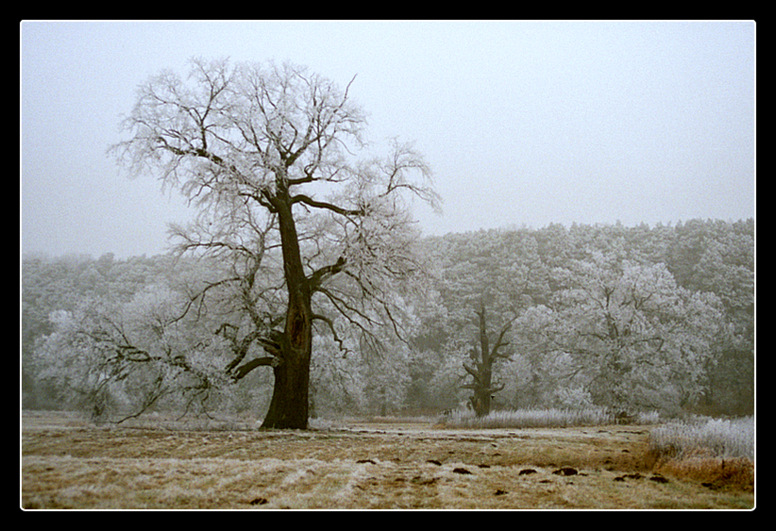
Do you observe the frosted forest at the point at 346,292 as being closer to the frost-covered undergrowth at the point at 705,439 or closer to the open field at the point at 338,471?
the frost-covered undergrowth at the point at 705,439

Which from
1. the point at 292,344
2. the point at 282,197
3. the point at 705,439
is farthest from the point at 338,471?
the point at 705,439

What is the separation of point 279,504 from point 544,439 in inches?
85.2

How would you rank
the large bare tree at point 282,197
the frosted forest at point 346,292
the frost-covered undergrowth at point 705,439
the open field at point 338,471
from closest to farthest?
the open field at point 338,471 < the frost-covered undergrowth at point 705,439 < the frosted forest at point 346,292 < the large bare tree at point 282,197

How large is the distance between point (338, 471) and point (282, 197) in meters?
2.33

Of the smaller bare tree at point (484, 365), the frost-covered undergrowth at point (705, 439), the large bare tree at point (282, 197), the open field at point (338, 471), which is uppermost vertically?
the large bare tree at point (282, 197)

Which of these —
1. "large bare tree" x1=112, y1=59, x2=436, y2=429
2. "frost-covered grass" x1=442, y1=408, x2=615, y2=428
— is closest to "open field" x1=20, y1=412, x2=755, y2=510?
"frost-covered grass" x1=442, y1=408, x2=615, y2=428

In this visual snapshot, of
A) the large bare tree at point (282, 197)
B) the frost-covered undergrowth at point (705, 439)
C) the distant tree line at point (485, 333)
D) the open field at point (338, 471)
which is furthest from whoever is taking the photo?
the large bare tree at point (282, 197)

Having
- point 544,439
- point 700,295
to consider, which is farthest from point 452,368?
point 700,295

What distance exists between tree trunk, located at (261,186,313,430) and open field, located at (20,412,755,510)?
259 millimetres

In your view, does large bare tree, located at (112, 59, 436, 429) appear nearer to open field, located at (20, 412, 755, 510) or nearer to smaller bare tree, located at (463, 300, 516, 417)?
open field, located at (20, 412, 755, 510)

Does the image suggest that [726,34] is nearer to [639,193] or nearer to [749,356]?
[639,193]

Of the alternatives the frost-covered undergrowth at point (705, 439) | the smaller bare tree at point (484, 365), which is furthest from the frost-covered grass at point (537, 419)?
the frost-covered undergrowth at point (705, 439)

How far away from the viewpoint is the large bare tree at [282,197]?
5.48 m

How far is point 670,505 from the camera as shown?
4.85m
